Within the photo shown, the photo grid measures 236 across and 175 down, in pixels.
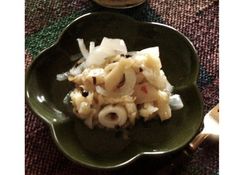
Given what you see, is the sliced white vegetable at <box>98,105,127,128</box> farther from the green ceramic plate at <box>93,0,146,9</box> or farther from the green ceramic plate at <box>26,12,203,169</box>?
the green ceramic plate at <box>93,0,146,9</box>

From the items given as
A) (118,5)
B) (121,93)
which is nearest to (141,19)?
(118,5)

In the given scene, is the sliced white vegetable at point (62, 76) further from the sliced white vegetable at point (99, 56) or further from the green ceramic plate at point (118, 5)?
the green ceramic plate at point (118, 5)

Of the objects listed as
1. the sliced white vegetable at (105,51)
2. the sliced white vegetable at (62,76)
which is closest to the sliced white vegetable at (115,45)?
the sliced white vegetable at (105,51)

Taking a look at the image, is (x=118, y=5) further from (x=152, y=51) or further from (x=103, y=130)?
(x=103, y=130)

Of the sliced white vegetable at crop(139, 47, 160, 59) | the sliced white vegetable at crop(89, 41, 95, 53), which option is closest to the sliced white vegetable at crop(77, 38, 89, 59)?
the sliced white vegetable at crop(89, 41, 95, 53)

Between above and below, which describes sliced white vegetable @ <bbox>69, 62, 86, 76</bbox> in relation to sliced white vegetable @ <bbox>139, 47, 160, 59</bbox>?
below
